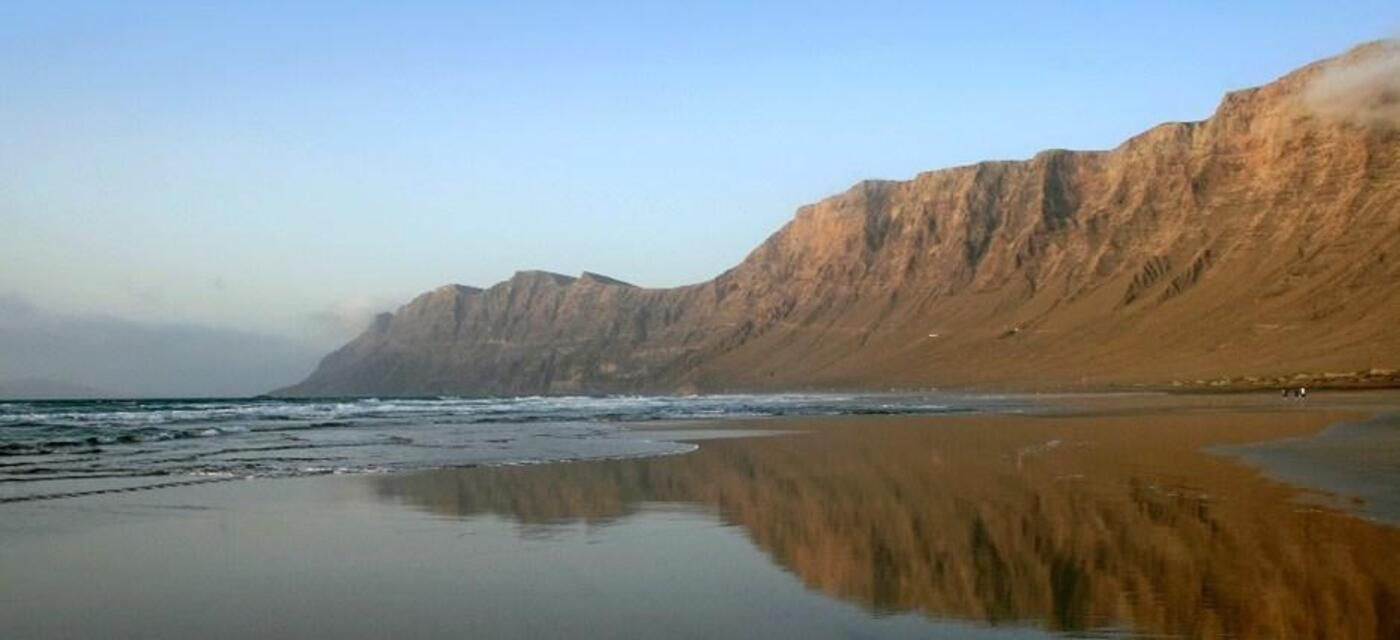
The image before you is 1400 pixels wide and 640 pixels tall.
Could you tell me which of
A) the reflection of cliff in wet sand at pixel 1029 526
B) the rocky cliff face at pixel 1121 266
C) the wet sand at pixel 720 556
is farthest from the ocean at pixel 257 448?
the rocky cliff face at pixel 1121 266

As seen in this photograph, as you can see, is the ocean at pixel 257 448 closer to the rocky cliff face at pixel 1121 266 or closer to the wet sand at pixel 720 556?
the wet sand at pixel 720 556

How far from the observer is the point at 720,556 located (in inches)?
468

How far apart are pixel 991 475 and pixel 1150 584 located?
9723 millimetres

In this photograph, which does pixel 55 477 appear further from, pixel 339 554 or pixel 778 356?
pixel 778 356

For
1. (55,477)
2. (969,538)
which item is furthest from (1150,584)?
(55,477)

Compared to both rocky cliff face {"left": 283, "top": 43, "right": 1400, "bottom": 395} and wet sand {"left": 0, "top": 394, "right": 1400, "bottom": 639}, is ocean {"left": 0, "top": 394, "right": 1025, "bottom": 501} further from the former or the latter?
rocky cliff face {"left": 283, "top": 43, "right": 1400, "bottom": 395}

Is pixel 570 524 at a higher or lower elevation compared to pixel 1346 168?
lower

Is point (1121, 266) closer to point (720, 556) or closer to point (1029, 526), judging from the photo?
point (1029, 526)

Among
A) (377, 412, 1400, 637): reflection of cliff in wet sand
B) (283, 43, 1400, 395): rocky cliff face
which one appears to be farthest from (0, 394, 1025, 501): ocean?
(283, 43, 1400, 395): rocky cliff face

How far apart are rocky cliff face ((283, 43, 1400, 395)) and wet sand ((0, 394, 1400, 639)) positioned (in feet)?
260

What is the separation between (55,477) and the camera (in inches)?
843

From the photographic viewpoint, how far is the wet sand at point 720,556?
8.91 metres

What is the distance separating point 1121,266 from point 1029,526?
13030 centimetres

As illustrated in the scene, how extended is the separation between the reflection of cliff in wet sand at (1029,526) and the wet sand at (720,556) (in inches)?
1.8
